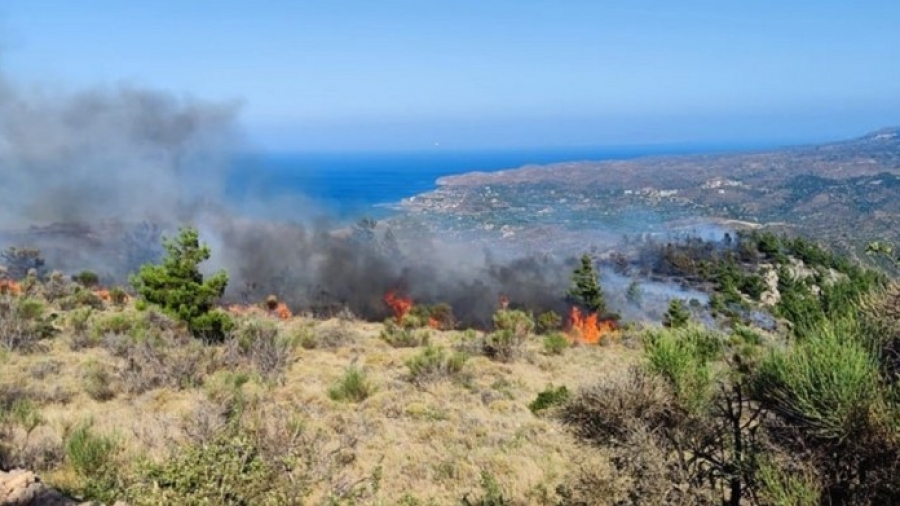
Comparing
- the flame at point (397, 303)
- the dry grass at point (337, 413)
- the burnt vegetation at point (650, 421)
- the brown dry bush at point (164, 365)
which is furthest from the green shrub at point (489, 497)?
the flame at point (397, 303)

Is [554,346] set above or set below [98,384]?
below

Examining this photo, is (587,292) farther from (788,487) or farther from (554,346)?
(788,487)

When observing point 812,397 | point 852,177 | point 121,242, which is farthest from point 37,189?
point 852,177

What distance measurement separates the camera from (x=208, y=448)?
5348 millimetres

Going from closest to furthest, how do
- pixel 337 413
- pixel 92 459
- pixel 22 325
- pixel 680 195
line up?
pixel 92 459, pixel 337 413, pixel 22 325, pixel 680 195

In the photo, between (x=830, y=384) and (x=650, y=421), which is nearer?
(x=830, y=384)

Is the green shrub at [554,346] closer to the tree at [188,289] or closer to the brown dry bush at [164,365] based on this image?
the tree at [188,289]

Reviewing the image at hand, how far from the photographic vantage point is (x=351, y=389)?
38.4 feet

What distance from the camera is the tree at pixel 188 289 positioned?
16078mm

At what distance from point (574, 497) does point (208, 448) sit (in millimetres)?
3288

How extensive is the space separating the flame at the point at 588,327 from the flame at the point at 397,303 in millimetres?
6862

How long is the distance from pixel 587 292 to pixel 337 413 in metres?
22.4

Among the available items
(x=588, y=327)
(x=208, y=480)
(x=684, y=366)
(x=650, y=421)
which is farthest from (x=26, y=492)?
(x=588, y=327)

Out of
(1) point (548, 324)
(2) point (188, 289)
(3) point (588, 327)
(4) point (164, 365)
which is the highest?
(2) point (188, 289)
